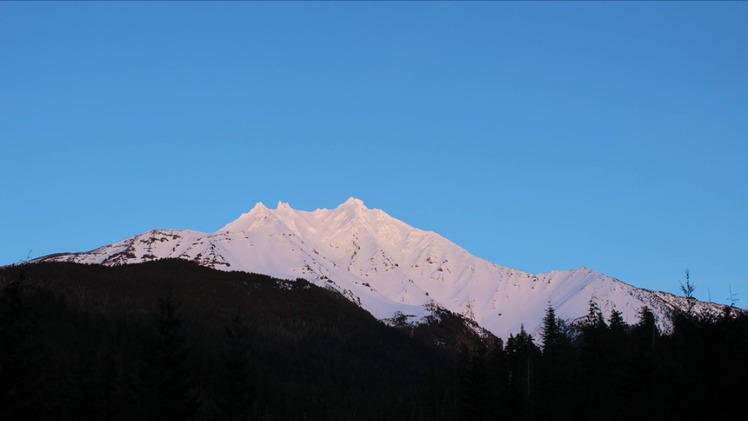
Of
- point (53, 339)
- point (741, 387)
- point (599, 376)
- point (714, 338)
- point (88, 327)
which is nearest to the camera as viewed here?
point (741, 387)

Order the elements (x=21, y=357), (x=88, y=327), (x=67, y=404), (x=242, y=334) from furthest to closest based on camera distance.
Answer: (x=88, y=327), (x=67, y=404), (x=242, y=334), (x=21, y=357)

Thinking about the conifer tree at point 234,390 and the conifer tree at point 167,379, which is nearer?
the conifer tree at point 167,379

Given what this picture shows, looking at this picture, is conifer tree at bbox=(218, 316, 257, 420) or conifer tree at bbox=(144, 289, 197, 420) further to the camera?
conifer tree at bbox=(218, 316, 257, 420)

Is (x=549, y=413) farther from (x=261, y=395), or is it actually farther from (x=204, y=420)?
(x=261, y=395)

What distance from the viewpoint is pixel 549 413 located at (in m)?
79.6

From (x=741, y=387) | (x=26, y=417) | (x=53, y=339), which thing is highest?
(x=53, y=339)

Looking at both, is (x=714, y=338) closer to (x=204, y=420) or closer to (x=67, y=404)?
(x=204, y=420)

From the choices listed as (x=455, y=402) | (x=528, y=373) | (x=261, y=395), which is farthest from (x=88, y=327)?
(x=528, y=373)

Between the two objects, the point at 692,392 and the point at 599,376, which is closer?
the point at 692,392

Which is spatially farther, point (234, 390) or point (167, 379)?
point (234, 390)

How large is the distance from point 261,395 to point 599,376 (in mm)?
86827

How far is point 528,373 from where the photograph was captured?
352ft

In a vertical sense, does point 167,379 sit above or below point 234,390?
below

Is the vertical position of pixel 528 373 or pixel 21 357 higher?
pixel 528 373
